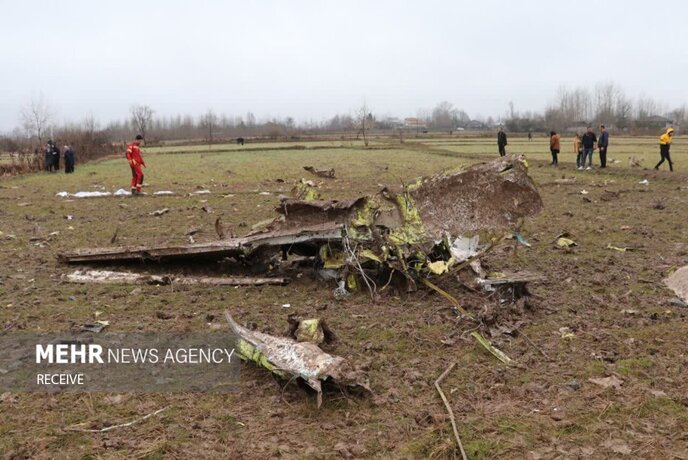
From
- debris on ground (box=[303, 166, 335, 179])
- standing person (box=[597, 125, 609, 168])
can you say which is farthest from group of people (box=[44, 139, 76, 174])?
standing person (box=[597, 125, 609, 168])

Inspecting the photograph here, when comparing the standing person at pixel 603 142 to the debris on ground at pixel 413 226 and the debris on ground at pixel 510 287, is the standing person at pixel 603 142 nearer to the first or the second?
the debris on ground at pixel 413 226

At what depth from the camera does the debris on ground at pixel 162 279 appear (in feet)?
22.1

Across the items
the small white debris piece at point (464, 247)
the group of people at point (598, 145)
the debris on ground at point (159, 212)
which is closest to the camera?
the small white debris piece at point (464, 247)

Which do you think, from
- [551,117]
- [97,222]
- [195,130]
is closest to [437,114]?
[551,117]

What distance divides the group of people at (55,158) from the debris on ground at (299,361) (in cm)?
2403

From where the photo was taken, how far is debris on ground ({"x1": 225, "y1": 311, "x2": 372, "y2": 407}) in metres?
3.93

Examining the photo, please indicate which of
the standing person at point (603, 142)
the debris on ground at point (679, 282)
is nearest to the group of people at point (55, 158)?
the standing person at point (603, 142)

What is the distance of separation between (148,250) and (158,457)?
4308mm

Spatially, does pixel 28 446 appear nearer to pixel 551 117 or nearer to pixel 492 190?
pixel 492 190

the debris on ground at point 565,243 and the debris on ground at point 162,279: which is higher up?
the debris on ground at point 565,243

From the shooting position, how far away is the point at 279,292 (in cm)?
652

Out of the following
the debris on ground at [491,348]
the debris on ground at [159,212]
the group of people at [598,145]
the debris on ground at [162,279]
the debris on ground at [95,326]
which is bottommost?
the debris on ground at [491,348]

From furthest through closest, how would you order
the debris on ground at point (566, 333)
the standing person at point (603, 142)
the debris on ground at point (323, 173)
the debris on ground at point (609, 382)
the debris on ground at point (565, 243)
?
the debris on ground at point (323, 173), the standing person at point (603, 142), the debris on ground at point (565, 243), the debris on ground at point (566, 333), the debris on ground at point (609, 382)

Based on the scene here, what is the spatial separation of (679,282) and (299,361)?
480 centimetres
